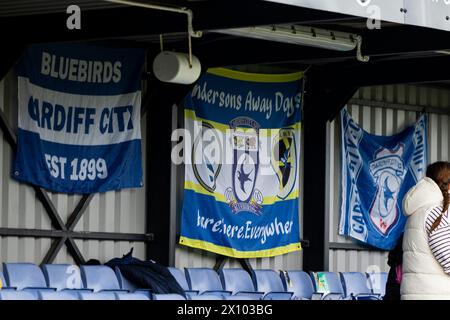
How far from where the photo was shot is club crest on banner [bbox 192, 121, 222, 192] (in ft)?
43.7

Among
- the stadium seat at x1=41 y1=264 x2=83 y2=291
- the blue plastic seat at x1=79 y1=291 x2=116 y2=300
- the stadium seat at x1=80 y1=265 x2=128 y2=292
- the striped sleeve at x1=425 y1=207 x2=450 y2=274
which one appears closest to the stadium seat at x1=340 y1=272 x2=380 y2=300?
the stadium seat at x1=80 y1=265 x2=128 y2=292

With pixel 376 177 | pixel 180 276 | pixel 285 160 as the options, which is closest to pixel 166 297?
pixel 180 276

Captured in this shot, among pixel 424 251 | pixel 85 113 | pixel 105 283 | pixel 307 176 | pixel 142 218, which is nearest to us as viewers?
pixel 424 251

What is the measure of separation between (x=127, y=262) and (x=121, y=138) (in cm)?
139

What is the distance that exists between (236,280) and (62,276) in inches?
103

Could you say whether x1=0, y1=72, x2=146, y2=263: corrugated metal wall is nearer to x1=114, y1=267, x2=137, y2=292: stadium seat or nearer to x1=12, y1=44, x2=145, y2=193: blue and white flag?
x1=12, y1=44, x2=145, y2=193: blue and white flag

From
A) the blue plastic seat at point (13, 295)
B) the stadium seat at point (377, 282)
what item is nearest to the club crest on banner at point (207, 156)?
the stadium seat at point (377, 282)

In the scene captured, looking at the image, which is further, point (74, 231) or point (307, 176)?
point (307, 176)

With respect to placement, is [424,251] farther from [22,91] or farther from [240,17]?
[22,91]

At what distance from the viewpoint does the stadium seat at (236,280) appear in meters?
12.9

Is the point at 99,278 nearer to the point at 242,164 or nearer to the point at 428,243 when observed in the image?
the point at 242,164

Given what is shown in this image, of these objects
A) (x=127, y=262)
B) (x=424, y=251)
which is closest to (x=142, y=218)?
(x=127, y=262)

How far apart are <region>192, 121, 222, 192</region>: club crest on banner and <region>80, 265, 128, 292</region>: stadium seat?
210 centimetres

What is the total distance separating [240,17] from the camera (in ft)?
→ 34.2
